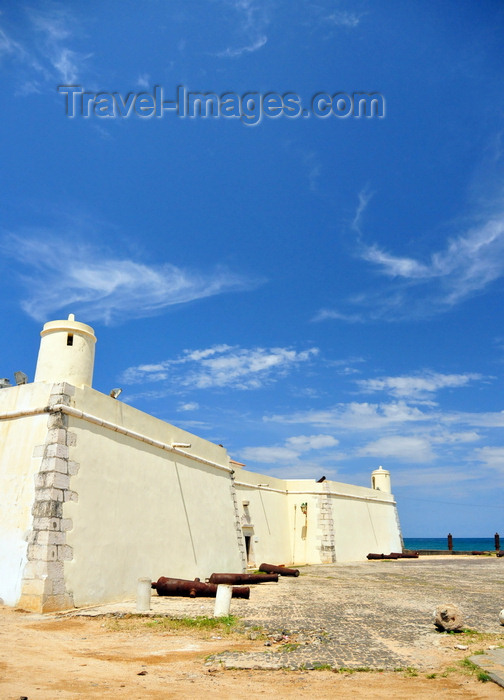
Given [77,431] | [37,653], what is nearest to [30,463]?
[77,431]

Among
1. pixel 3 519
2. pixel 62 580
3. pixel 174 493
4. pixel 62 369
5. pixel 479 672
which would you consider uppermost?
pixel 62 369

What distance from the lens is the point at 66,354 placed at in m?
12.7

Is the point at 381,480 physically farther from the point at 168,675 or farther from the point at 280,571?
the point at 168,675

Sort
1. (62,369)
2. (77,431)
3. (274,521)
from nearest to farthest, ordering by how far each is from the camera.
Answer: (77,431)
(62,369)
(274,521)

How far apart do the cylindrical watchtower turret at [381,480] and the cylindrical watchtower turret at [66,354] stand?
29571mm

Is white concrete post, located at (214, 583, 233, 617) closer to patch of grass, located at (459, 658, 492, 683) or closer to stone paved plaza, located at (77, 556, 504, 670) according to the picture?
stone paved plaza, located at (77, 556, 504, 670)

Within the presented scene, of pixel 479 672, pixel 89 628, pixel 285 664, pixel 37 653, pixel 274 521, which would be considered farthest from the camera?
pixel 274 521

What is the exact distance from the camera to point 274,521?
26.3m

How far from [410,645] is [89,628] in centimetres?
484

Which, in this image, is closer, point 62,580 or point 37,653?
point 37,653

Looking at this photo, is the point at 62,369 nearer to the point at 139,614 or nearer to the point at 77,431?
the point at 77,431

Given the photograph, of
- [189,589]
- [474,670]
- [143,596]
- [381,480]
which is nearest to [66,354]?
[143,596]

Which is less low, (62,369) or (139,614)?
(62,369)

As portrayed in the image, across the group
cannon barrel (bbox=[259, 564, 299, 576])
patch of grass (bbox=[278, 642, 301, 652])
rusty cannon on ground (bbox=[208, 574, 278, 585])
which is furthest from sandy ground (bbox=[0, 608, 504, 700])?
cannon barrel (bbox=[259, 564, 299, 576])
